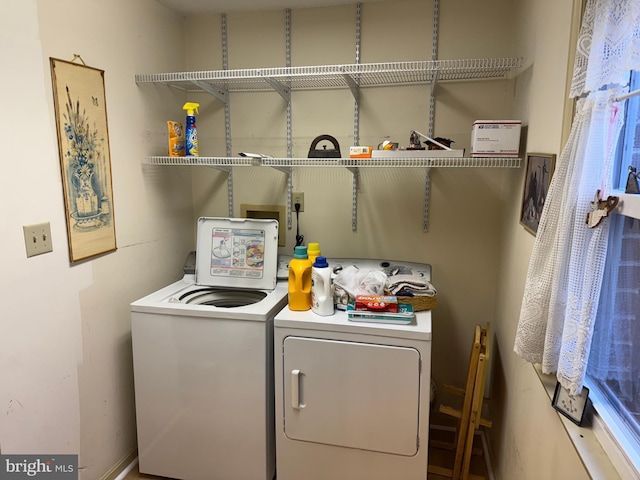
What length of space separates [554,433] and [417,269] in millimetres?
1111

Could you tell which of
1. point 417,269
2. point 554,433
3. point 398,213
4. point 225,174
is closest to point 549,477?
point 554,433

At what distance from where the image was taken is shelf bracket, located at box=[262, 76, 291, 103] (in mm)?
2086

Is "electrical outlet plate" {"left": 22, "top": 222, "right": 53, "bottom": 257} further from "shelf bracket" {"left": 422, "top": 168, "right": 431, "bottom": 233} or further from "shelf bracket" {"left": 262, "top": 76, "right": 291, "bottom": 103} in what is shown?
"shelf bracket" {"left": 422, "top": 168, "right": 431, "bottom": 233}

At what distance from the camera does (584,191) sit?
0.95m

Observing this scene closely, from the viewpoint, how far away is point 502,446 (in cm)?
182

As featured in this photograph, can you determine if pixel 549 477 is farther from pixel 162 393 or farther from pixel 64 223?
pixel 64 223

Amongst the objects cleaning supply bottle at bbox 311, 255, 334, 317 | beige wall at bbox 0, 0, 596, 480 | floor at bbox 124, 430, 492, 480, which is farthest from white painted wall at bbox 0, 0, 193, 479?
cleaning supply bottle at bbox 311, 255, 334, 317

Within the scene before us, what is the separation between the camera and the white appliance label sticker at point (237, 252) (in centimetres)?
217

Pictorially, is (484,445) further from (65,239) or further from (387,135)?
(65,239)

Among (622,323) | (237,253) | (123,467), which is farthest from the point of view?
(237,253)

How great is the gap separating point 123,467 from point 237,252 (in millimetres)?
1198

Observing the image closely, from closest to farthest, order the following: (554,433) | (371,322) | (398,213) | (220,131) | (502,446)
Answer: (554,433) → (371,322) → (502,446) → (398,213) → (220,131)

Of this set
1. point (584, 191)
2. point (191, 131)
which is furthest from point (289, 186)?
point (584, 191)

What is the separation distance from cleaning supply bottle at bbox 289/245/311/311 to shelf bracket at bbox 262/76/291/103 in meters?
0.88
